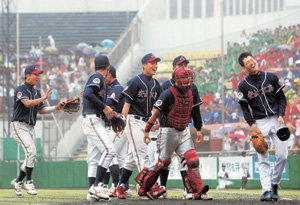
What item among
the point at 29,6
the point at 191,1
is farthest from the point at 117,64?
the point at 29,6

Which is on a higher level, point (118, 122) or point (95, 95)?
point (95, 95)

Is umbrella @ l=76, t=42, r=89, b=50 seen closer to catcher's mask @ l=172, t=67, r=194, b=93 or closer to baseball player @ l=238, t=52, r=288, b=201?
baseball player @ l=238, t=52, r=288, b=201

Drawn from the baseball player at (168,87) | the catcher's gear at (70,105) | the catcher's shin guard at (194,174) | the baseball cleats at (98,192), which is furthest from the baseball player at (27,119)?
the catcher's shin guard at (194,174)

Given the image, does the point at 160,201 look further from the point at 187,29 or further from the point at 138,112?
the point at 187,29

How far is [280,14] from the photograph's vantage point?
25.6 metres

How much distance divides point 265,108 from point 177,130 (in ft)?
4.26

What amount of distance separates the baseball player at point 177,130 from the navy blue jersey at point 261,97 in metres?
0.74

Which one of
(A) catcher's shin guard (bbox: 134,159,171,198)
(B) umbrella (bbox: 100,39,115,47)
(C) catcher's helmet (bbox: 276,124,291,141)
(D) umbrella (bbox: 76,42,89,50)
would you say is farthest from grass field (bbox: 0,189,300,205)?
(B) umbrella (bbox: 100,39,115,47)

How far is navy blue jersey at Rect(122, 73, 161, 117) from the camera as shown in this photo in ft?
29.8

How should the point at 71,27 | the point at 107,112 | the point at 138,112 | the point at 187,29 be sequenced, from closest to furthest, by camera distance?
the point at 107,112 < the point at 138,112 < the point at 187,29 < the point at 71,27

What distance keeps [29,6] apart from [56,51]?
28.9 feet

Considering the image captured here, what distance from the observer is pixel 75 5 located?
38281 millimetres

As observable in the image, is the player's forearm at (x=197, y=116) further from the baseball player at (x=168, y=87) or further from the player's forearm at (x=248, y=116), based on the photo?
the player's forearm at (x=248, y=116)

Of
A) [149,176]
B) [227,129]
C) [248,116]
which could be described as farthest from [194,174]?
[227,129]
